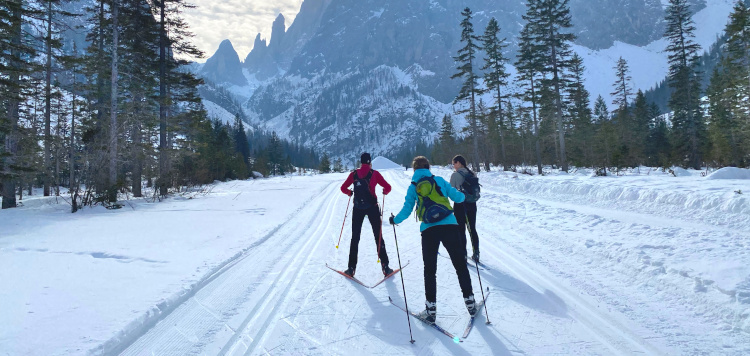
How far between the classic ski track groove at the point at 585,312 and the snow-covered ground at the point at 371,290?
2 cm

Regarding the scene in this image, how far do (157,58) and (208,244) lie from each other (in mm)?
16562

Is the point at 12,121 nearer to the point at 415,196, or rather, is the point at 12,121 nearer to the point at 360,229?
the point at 360,229

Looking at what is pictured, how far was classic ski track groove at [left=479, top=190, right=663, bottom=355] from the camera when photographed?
3223 millimetres

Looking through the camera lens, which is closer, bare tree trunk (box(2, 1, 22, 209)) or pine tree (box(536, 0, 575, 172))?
bare tree trunk (box(2, 1, 22, 209))

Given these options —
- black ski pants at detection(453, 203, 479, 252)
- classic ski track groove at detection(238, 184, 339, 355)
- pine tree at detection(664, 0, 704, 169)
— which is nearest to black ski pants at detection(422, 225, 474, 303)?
classic ski track groove at detection(238, 184, 339, 355)

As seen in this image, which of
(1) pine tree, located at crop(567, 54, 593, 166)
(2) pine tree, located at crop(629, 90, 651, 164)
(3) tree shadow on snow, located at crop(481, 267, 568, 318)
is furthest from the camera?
(1) pine tree, located at crop(567, 54, 593, 166)

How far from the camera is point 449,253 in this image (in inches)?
153

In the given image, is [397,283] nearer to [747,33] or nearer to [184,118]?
[184,118]

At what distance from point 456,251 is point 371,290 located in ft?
5.80

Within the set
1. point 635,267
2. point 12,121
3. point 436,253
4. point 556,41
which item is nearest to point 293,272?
point 436,253

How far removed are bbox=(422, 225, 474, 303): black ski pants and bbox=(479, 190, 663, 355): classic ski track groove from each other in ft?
4.31

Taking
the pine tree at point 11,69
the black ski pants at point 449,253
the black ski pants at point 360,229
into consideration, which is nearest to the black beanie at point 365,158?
the black ski pants at point 360,229

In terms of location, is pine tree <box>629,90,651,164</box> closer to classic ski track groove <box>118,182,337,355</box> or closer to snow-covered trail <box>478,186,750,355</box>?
snow-covered trail <box>478,186,750,355</box>

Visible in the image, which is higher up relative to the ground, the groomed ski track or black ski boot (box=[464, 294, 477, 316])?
black ski boot (box=[464, 294, 477, 316])
